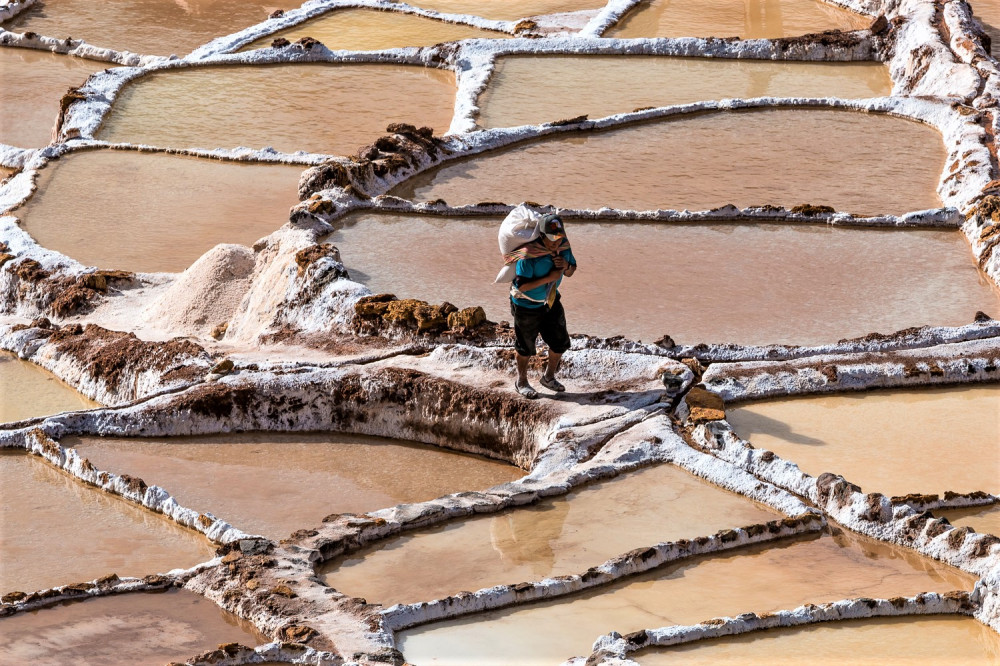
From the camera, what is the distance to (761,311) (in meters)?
7.47

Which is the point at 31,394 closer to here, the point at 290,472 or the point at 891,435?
the point at 290,472

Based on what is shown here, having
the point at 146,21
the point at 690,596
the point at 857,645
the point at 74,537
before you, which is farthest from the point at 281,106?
the point at 857,645

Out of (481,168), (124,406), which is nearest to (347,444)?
(124,406)

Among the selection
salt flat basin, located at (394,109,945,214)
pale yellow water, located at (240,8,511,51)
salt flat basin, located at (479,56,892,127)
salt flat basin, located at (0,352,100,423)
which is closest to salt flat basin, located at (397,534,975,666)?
salt flat basin, located at (0,352,100,423)

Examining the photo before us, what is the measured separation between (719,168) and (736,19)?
15.9ft

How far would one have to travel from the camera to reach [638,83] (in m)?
12.2

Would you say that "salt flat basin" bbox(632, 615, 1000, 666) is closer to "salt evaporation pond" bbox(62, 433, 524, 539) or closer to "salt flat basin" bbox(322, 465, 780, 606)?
"salt flat basin" bbox(322, 465, 780, 606)

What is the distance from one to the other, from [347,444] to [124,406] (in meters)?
1.20

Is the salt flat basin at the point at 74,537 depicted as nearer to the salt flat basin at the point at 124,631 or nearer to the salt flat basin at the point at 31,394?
the salt flat basin at the point at 124,631

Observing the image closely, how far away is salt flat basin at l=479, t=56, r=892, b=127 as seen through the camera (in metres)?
11.6

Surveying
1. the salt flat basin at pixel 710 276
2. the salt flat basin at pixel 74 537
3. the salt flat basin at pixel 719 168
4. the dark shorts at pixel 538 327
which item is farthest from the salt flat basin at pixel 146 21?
the dark shorts at pixel 538 327

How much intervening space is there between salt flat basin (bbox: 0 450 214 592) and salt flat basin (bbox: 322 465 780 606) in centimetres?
86

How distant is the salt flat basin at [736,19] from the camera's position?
543 inches

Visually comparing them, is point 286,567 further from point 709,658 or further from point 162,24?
point 162,24
